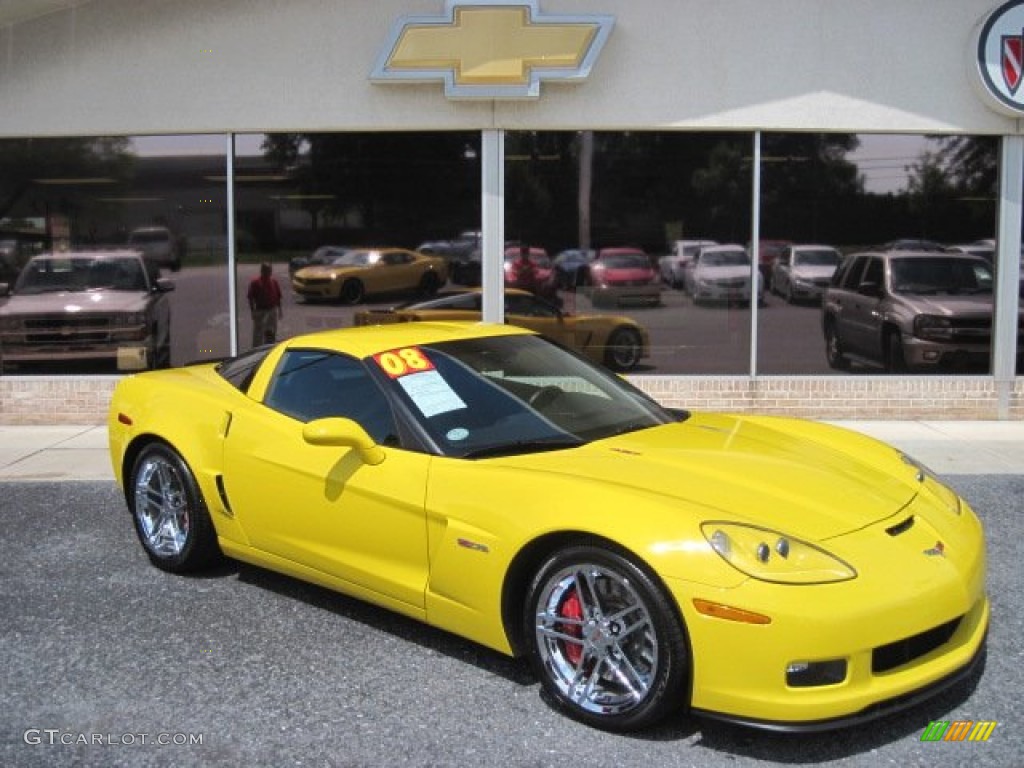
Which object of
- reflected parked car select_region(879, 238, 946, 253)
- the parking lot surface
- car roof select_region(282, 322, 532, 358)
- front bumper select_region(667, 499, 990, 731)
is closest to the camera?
front bumper select_region(667, 499, 990, 731)

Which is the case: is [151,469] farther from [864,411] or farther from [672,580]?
[864,411]

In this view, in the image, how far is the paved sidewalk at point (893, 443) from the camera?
8.05 m

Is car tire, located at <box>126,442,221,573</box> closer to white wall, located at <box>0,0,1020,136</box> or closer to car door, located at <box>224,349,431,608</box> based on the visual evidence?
car door, located at <box>224,349,431,608</box>

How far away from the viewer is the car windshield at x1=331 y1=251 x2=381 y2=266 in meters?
10.2

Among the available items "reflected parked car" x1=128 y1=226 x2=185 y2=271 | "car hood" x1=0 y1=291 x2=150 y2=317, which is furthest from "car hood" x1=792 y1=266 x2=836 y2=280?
"car hood" x1=0 y1=291 x2=150 y2=317

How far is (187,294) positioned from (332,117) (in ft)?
7.41

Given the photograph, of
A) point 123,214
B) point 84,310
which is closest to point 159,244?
point 123,214

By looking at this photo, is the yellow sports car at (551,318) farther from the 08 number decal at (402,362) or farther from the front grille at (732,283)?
the 08 number decal at (402,362)

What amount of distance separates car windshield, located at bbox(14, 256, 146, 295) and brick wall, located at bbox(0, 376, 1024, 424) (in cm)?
90

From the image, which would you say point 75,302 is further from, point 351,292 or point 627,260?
point 627,260

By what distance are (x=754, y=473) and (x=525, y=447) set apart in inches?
35.1

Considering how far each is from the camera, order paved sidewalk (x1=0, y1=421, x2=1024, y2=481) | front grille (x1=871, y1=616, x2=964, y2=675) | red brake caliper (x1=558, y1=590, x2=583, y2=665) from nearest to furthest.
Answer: front grille (x1=871, y1=616, x2=964, y2=675)
red brake caliper (x1=558, y1=590, x2=583, y2=665)
paved sidewalk (x1=0, y1=421, x2=1024, y2=481)

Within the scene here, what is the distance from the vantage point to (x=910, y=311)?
10.2 meters

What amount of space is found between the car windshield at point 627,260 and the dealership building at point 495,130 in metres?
0.19
